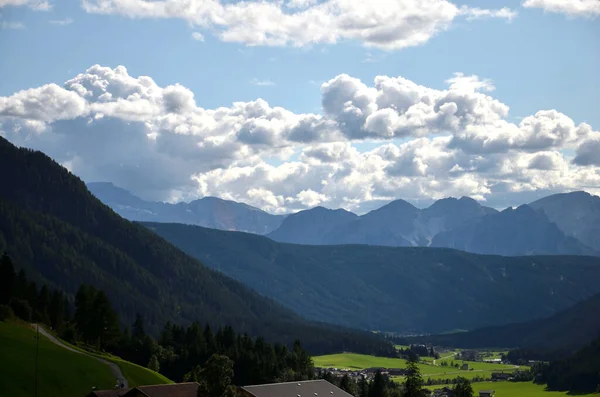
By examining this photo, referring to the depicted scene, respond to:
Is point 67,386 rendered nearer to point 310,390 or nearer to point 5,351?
point 5,351

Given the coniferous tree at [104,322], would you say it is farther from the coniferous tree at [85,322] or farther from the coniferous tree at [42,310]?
the coniferous tree at [42,310]

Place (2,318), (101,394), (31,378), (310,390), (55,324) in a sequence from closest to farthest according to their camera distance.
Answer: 1. (101,394)
2. (31,378)
3. (310,390)
4. (2,318)
5. (55,324)

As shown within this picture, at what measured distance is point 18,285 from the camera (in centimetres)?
19100

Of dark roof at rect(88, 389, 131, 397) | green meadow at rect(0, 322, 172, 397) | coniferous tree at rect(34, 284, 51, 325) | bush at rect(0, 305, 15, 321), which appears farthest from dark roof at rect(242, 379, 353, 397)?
coniferous tree at rect(34, 284, 51, 325)

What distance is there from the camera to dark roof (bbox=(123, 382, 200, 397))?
121 metres

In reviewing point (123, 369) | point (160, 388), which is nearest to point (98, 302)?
point (123, 369)

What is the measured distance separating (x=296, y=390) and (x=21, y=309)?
2619 inches

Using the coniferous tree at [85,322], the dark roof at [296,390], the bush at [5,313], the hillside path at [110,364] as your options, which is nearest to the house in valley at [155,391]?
the dark roof at [296,390]

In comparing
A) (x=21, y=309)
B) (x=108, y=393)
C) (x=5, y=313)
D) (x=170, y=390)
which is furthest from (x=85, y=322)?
(x=108, y=393)

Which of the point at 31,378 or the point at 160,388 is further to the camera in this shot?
the point at 31,378

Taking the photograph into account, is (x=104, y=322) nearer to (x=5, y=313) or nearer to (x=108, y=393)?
(x=5, y=313)

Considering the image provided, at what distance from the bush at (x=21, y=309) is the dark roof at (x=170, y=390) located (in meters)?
64.2

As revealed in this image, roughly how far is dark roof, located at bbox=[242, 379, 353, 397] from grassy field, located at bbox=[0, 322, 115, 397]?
77.9ft

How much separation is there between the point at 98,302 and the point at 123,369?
45.4 m
